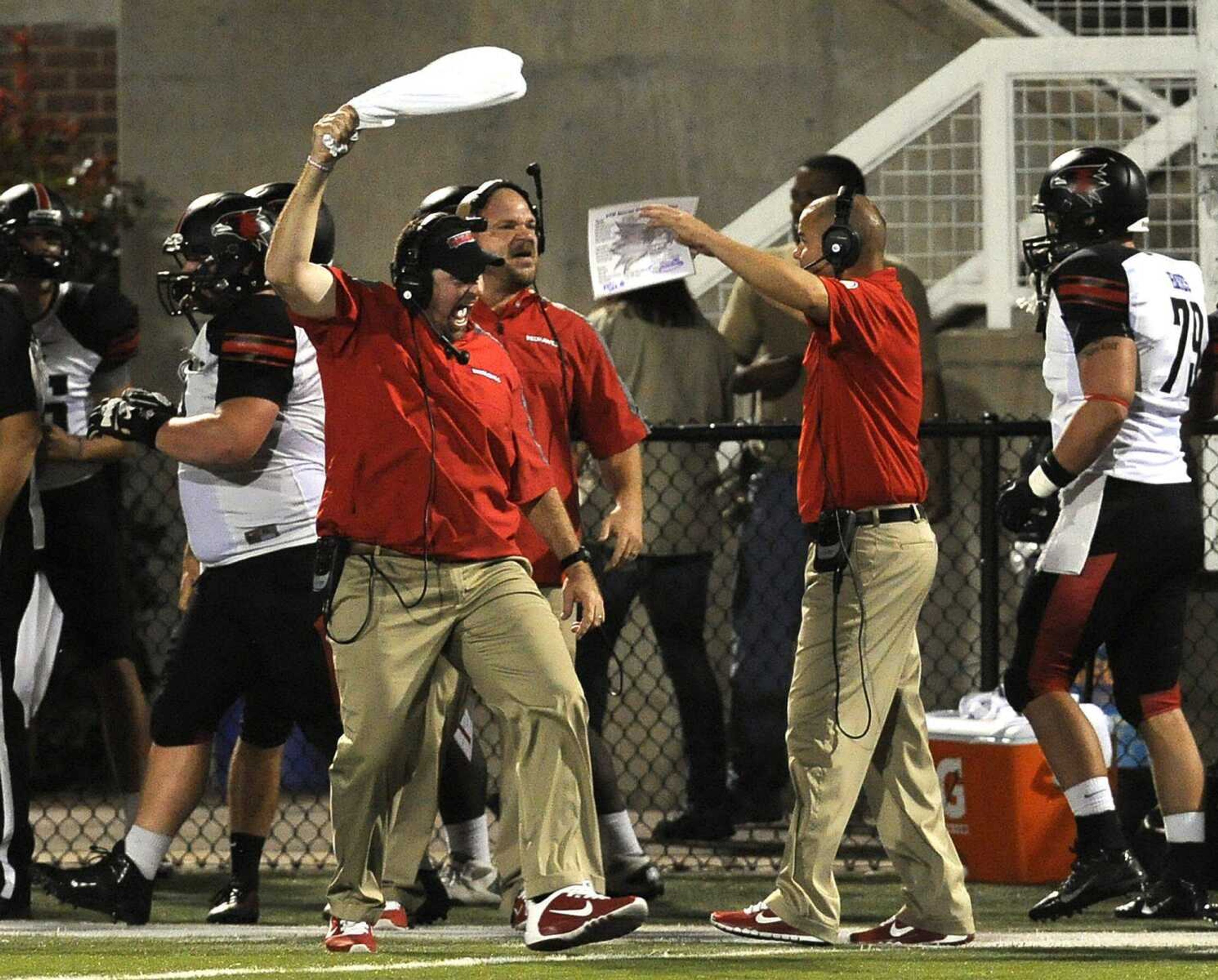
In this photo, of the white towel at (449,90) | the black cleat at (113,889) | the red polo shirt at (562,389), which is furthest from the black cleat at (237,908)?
the white towel at (449,90)

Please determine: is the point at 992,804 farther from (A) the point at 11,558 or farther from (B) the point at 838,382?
(A) the point at 11,558

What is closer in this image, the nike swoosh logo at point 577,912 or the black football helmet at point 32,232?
the nike swoosh logo at point 577,912

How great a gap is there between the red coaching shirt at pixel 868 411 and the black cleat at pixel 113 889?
2.16 metres

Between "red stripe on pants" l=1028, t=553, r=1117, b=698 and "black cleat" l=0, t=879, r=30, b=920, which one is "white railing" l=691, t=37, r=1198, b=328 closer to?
"red stripe on pants" l=1028, t=553, r=1117, b=698

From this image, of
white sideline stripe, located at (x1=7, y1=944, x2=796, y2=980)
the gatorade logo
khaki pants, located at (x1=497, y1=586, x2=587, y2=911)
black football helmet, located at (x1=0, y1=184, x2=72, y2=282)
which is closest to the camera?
white sideline stripe, located at (x1=7, y1=944, x2=796, y2=980)

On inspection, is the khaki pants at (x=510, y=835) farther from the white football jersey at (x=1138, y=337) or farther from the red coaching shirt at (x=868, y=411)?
the white football jersey at (x=1138, y=337)

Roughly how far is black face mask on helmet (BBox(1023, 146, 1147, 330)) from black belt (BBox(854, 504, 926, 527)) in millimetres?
952

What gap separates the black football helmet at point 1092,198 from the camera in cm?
727

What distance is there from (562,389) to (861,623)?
3.97 ft

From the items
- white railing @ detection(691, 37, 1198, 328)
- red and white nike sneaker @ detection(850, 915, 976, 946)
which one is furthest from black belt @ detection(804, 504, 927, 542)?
white railing @ detection(691, 37, 1198, 328)

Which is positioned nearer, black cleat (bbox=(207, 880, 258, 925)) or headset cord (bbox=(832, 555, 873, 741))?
headset cord (bbox=(832, 555, 873, 741))

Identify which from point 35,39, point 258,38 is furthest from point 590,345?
point 35,39

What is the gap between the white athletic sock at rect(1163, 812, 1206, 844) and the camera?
718 centimetres

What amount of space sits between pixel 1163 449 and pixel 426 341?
7.43 feet
